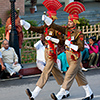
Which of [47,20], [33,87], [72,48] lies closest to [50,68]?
[72,48]

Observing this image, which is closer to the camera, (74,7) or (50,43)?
(74,7)

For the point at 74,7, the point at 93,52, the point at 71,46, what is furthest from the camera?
the point at 93,52

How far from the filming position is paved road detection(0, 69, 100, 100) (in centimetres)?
730

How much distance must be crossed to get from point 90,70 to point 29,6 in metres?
11.1

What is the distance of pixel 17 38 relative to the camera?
33.9ft

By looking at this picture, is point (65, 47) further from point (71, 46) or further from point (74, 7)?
point (74, 7)

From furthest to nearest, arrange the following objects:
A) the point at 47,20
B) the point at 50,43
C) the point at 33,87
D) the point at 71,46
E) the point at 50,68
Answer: the point at 33,87 → the point at 50,43 → the point at 50,68 → the point at 47,20 → the point at 71,46

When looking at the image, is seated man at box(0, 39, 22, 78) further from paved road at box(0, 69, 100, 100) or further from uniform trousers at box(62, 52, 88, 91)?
uniform trousers at box(62, 52, 88, 91)


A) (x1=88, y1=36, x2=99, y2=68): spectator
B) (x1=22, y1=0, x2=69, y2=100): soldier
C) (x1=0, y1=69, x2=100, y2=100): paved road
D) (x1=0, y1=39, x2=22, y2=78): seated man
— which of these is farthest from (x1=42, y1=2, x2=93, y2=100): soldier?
(x1=88, y1=36, x2=99, y2=68): spectator

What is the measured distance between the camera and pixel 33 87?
8344 mm

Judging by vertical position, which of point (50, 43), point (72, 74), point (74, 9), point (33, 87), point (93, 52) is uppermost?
point (74, 9)

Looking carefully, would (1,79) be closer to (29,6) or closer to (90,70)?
(90,70)

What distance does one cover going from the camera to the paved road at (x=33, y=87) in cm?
730

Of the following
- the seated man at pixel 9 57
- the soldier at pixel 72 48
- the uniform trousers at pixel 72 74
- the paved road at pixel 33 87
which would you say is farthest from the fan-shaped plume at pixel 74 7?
the seated man at pixel 9 57
